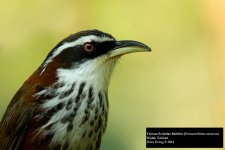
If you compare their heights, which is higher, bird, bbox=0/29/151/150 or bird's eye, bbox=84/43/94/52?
bird's eye, bbox=84/43/94/52

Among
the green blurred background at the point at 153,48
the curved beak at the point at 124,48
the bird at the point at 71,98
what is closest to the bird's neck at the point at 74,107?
the bird at the point at 71,98

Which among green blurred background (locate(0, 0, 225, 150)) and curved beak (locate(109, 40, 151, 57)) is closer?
curved beak (locate(109, 40, 151, 57))

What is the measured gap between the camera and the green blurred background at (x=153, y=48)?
136 inches

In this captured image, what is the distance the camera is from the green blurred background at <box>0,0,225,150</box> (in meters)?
3.45

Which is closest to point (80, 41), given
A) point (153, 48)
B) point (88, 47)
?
point (88, 47)

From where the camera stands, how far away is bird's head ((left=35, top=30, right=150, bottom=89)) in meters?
2.99

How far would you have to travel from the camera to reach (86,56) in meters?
2.99

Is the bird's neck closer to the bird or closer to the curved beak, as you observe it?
the bird

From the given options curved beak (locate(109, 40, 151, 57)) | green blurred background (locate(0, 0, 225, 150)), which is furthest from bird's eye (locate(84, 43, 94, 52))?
green blurred background (locate(0, 0, 225, 150))

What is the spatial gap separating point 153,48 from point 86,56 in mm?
582

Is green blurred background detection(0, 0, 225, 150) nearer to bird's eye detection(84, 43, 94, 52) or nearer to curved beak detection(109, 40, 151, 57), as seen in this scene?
curved beak detection(109, 40, 151, 57)

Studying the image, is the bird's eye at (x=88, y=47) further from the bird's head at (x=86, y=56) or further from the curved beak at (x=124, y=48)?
the curved beak at (x=124, y=48)

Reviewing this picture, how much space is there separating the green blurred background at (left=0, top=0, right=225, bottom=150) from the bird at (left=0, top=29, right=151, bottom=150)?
0.37 meters

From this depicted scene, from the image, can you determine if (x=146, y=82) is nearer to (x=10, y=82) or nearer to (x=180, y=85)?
(x=180, y=85)
